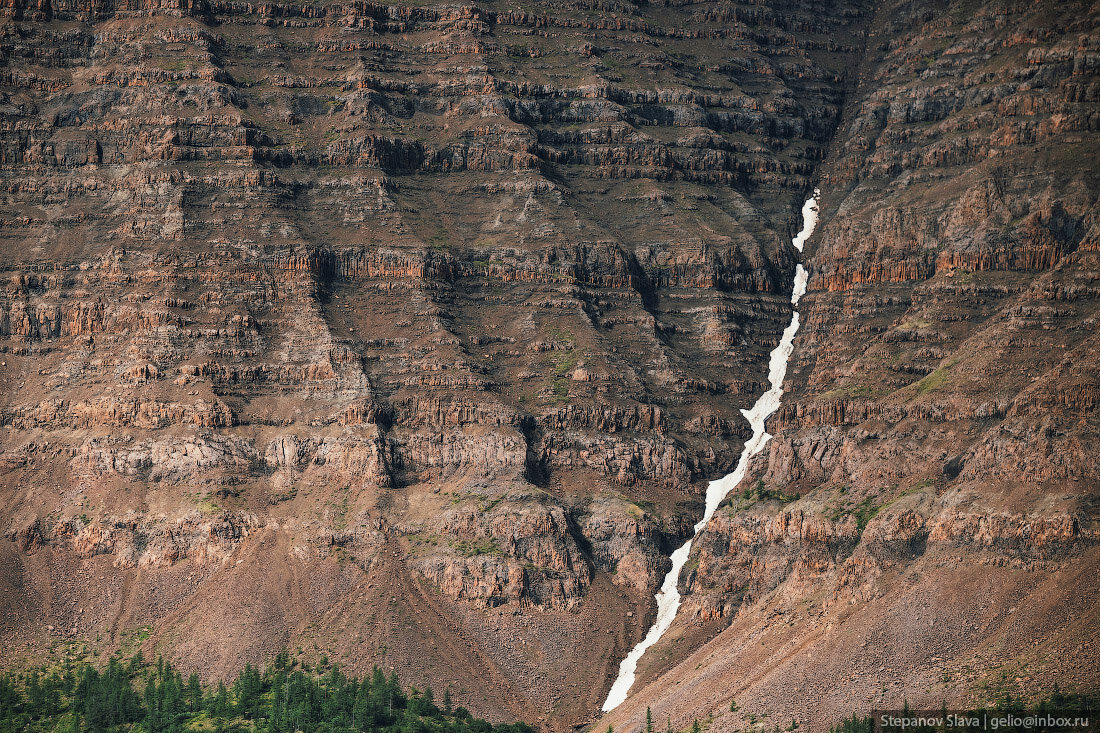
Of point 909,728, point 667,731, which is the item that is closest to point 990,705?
point 909,728

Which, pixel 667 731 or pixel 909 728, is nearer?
pixel 909 728

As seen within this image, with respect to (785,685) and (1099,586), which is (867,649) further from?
(1099,586)

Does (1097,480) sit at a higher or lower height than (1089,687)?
higher

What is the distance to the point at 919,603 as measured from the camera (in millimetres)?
199875

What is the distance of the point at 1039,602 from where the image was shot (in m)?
191

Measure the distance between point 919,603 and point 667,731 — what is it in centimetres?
2613

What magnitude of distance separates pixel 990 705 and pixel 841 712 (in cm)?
1629

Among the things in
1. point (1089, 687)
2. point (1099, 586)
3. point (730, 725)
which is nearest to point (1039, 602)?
point (1099, 586)

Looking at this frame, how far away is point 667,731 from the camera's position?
200 m

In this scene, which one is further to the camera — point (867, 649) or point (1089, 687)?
point (867, 649)

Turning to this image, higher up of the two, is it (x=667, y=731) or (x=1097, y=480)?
(x=1097, y=480)

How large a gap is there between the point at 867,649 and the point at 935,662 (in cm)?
842

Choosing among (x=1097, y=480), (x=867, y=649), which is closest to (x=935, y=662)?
(x=867, y=649)

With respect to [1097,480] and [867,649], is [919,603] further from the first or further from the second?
[1097,480]
